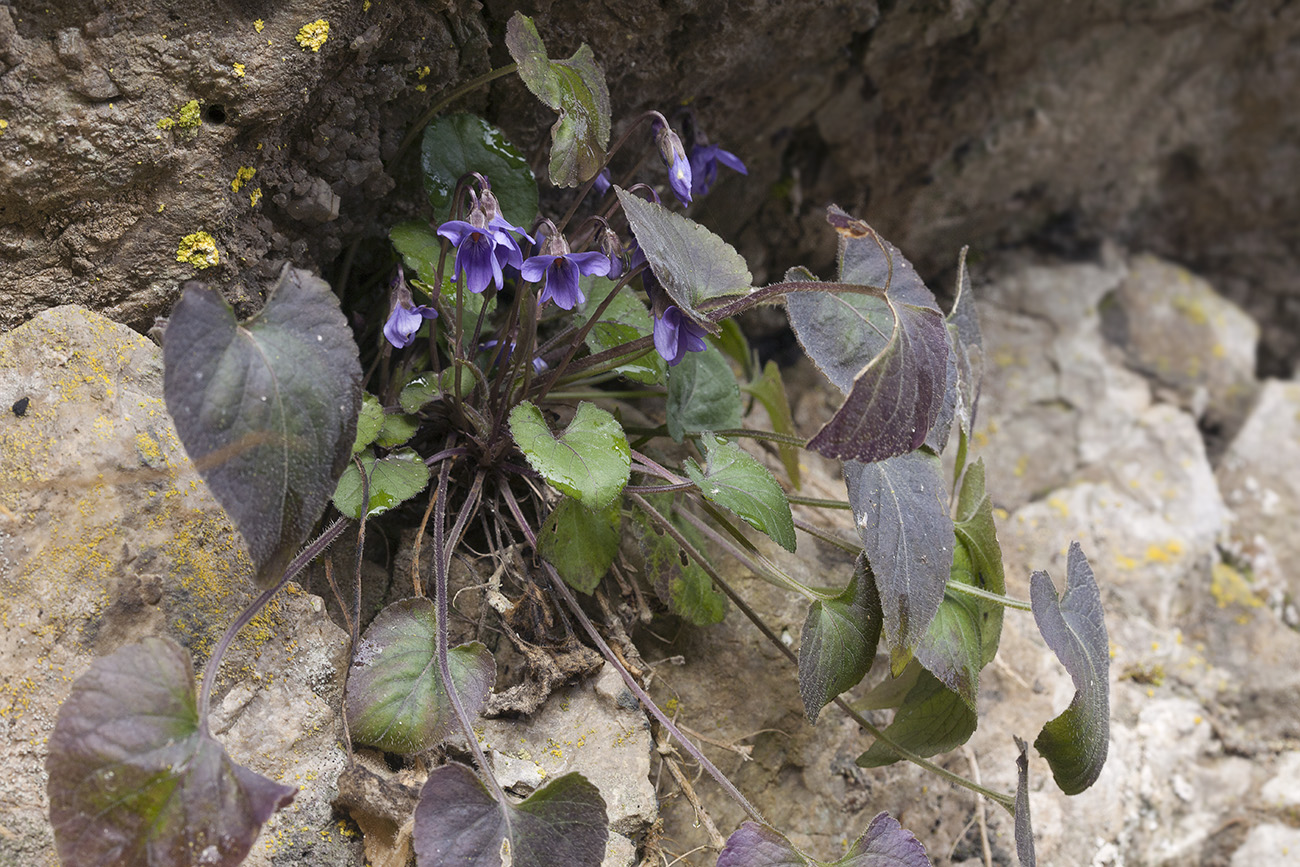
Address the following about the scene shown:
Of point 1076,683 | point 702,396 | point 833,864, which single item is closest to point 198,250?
A: point 702,396

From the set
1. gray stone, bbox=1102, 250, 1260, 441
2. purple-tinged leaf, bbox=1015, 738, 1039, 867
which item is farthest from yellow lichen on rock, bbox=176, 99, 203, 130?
gray stone, bbox=1102, 250, 1260, 441

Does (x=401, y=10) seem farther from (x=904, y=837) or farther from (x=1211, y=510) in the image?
(x=1211, y=510)

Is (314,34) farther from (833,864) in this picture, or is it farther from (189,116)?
(833,864)

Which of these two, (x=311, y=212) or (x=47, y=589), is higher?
(x=311, y=212)

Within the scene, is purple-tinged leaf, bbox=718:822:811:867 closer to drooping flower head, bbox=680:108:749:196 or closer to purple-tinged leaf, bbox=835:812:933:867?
purple-tinged leaf, bbox=835:812:933:867

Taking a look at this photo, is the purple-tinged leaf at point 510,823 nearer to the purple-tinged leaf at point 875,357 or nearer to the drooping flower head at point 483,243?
the purple-tinged leaf at point 875,357

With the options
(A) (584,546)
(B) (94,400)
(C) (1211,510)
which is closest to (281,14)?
(B) (94,400)

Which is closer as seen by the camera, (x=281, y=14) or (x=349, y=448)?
(x=349, y=448)
